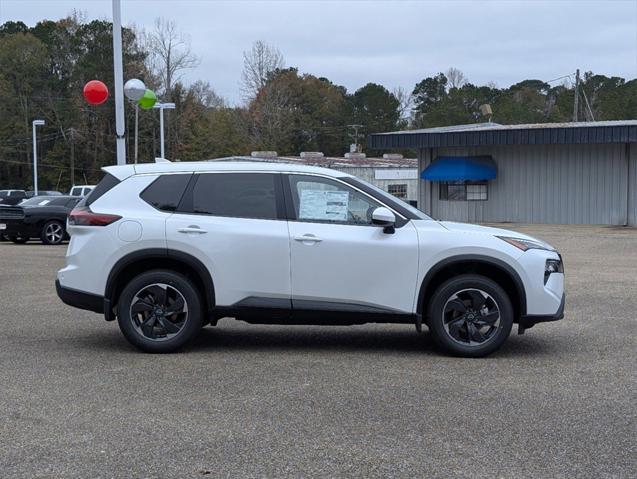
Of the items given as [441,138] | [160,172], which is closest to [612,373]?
[160,172]

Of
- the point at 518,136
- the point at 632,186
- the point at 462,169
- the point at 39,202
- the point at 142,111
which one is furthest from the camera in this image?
the point at 142,111

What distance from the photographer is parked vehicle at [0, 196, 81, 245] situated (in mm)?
23203

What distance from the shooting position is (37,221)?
2320cm

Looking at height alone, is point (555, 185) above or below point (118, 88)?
below

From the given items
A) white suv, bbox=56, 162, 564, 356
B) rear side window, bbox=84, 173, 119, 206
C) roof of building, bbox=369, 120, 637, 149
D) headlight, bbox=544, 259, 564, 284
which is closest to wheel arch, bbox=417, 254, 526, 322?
white suv, bbox=56, 162, 564, 356

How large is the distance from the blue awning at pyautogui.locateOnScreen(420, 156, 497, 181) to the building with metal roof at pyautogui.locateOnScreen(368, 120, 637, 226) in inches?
1.5

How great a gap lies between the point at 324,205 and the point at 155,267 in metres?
1.66

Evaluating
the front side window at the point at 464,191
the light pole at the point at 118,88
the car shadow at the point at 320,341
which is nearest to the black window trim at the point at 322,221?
the car shadow at the point at 320,341

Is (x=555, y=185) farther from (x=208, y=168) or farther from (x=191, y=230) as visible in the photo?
(x=191, y=230)

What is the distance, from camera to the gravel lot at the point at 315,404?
15.9 ft

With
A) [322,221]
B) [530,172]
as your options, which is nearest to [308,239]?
[322,221]

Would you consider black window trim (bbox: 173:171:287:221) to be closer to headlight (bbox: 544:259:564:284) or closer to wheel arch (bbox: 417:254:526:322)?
wheel arch (bbox: 417:254:526:322)

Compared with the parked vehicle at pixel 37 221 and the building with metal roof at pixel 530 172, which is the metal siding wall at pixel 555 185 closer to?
the building with metal roof at pixel 530 172

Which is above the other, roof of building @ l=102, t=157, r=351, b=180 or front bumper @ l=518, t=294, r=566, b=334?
roof of building @ l=102, t=157, r=351, b=180
